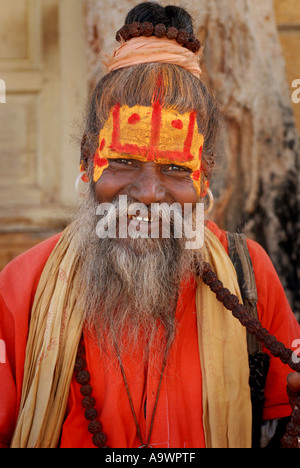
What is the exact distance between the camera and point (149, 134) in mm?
2459

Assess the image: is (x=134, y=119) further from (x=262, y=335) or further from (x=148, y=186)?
(x=262, y=335)

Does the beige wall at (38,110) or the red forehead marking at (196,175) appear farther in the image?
the beige wall at (38,110)

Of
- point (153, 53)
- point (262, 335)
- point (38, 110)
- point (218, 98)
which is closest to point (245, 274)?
point (262, 335)

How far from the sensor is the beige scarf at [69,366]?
90.0 inches

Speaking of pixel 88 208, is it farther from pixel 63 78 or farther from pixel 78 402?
pixel 63 78

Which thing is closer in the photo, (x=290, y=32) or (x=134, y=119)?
(x=134, y=119)

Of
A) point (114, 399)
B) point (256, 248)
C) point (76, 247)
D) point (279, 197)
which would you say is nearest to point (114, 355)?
point (114, 399)

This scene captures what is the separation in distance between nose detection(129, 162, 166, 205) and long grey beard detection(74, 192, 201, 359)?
187mm

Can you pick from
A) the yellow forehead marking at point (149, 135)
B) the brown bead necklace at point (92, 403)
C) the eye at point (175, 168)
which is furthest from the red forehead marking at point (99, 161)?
the brown bead necklace at point (92, 403)

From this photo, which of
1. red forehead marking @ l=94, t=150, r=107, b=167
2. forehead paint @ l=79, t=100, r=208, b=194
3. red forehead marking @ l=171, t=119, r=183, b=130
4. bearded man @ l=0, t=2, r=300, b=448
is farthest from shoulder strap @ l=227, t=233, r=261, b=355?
red forehead marking @ l=94, t=150, r=107, b=167

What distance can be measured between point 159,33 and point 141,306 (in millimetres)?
1250

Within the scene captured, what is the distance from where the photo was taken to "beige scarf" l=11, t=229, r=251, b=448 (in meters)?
2.29

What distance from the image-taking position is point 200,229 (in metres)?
2.66

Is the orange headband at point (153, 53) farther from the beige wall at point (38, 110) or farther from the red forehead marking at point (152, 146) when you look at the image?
the beige wall at point (38, 110)
